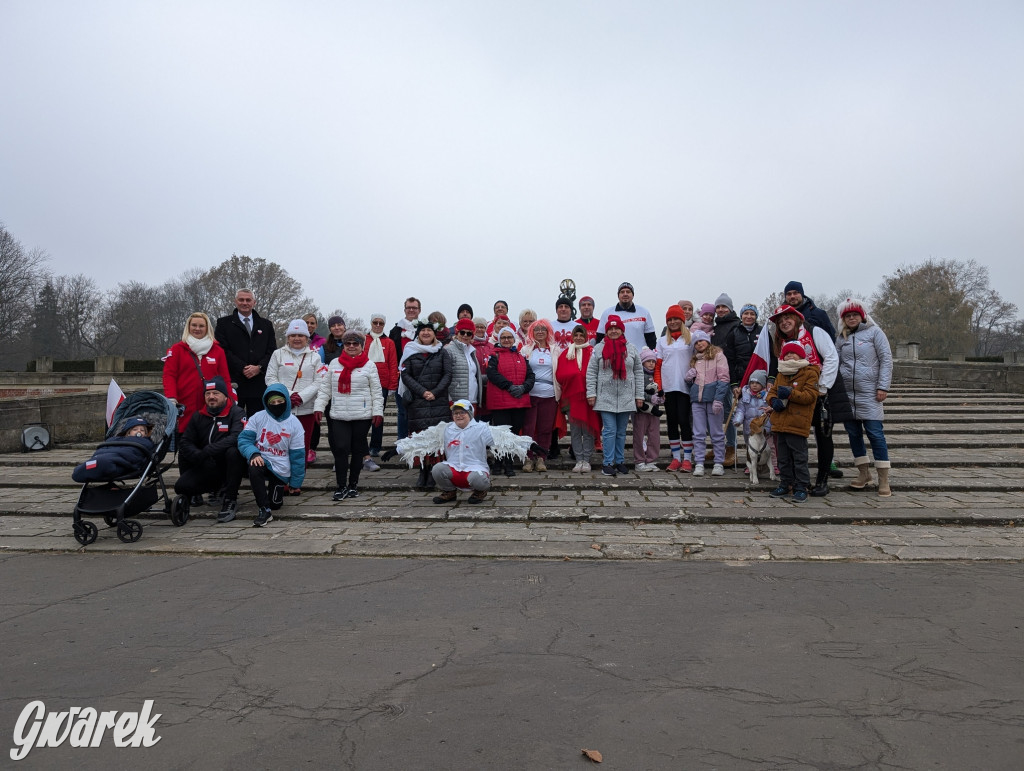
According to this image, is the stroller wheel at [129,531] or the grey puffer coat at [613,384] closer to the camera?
the stroller wheel at [129,531]

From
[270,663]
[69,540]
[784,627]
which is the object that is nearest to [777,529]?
[784,627]

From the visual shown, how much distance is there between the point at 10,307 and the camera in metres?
49.0


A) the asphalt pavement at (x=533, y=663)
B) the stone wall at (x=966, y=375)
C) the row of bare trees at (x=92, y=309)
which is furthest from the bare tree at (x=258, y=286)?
the asphalt pavement at (x=533, y=663)

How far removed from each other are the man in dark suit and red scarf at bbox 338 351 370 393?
4.77 feet

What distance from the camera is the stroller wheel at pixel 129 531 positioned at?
647cm

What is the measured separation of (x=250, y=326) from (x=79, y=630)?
5.63m

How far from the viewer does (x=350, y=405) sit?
324 inches

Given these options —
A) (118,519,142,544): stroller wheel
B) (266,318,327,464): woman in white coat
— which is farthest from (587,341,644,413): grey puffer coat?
(118,519,142,544): stroller wheel

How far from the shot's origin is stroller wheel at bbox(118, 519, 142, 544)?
647 centimetres

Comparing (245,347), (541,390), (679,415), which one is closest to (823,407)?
(679,415)

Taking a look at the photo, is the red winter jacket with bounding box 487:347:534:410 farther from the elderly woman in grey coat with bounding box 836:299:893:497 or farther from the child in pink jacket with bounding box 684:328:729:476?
the elderly woman in grey coat with bounding box 836:299:893:497

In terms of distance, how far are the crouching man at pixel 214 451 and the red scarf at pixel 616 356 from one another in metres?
4.63

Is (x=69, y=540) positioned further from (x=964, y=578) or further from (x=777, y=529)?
(x=964, y=578)

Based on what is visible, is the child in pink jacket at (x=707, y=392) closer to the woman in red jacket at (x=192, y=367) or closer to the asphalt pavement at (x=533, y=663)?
the asphalt pavement at (x=533, y=663)
